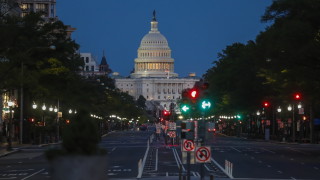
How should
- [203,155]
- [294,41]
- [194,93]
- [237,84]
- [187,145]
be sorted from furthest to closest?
[237,84] < [294,41] < [187,145] < [194,93] < [203,155]

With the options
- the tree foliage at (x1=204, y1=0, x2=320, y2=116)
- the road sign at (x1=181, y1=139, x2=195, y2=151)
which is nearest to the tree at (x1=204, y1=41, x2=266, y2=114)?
the tree foliage at (x1=204, y1=0, x2=320, y2=116)

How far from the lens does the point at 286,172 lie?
4131cm

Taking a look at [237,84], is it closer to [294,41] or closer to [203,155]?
[294,41]

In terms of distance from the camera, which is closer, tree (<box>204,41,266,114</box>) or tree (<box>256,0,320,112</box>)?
tree (<box>256,0,320,112</box>)

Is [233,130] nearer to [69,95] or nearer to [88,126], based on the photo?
[69,95]

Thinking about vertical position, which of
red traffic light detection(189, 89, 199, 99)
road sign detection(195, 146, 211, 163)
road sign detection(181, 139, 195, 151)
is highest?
red traffic light detection(189, 89, 199, 99)

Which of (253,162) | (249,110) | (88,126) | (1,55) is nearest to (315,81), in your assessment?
(253,162)

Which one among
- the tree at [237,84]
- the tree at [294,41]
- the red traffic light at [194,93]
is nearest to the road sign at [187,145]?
the red traffic light at [194,93]

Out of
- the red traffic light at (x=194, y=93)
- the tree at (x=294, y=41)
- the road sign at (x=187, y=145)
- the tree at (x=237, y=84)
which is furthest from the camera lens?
the tree at (x=237, y=84)

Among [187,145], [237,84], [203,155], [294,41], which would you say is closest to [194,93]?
[187,145]

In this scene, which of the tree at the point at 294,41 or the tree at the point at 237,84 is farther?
the tree at the point at 237,84

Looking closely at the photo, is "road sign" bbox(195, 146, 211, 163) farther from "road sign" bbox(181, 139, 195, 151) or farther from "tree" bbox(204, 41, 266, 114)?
"tree" bbox(204, 41, 266, 114)

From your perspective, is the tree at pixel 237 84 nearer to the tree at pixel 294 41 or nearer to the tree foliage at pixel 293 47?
the tree foliage at pixel 293 47

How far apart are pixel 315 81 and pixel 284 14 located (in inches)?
210
